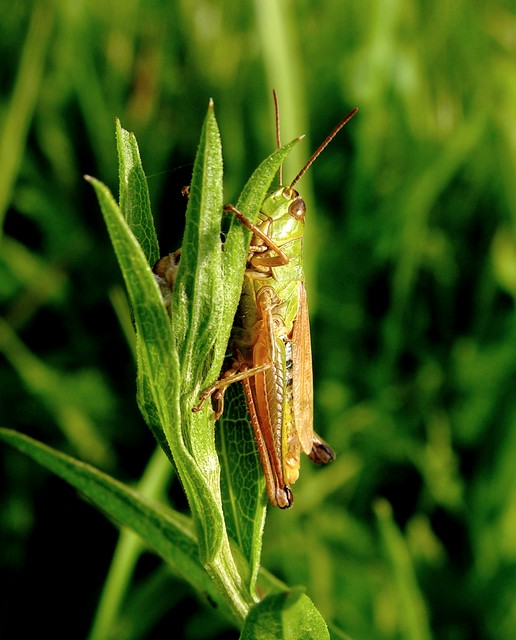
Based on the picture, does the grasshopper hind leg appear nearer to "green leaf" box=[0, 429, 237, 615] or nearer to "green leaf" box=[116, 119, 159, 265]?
"green leaf" box=[0, 429, 237, 615]

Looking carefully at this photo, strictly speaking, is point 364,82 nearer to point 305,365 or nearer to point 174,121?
point 174,121

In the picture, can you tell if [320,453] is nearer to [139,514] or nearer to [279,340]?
[279,340]

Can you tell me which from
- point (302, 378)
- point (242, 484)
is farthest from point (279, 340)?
point (242, 484)

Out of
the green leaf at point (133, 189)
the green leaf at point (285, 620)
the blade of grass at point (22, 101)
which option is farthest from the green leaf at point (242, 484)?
the blade of grass at point (22, 101)

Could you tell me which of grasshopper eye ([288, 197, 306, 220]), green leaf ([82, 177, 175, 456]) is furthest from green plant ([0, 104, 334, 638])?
grasshopper eye ([288, 197, 306, 220])

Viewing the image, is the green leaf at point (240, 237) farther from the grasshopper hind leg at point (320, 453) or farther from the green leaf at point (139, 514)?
the grasshopper hind leg at point (320, 453)

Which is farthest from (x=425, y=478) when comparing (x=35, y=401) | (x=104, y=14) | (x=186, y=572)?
(x=104, y=14)
